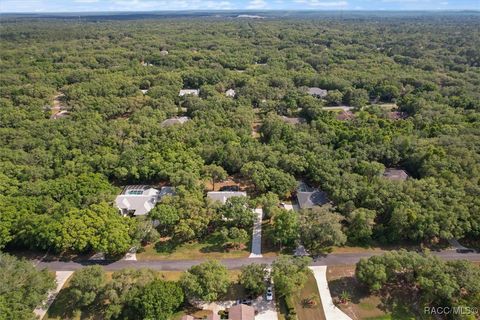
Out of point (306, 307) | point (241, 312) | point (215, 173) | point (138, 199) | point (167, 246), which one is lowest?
point (306, 307)

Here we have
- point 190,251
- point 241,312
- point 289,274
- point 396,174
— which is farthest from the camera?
point 396,174

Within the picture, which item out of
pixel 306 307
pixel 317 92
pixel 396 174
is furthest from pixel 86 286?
pixel 317 92

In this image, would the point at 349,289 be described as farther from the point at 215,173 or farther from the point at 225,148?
the point at 225,148

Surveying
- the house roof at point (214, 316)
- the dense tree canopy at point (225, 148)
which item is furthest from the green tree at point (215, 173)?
the house roof at point (214, 316)

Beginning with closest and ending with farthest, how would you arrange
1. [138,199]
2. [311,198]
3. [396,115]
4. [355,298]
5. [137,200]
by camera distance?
[355,298]
[137,200]
[138,199]
[311,198]
[396,115]

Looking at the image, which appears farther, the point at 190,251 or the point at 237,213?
the point at 237,213

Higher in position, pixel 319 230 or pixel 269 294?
pixel 319 230

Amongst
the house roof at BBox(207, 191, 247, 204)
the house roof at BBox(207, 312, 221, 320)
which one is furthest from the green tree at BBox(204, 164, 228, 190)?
the house roof at BBox(207, 312, 221, 320)

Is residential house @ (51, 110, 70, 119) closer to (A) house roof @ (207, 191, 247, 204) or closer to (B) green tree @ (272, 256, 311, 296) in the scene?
(A) house roof @ (207, 191, 247, 204)

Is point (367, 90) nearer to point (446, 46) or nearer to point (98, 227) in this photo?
point (98, 227)

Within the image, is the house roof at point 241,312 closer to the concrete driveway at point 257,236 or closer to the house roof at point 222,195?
the concrete driveway at point 257,236
